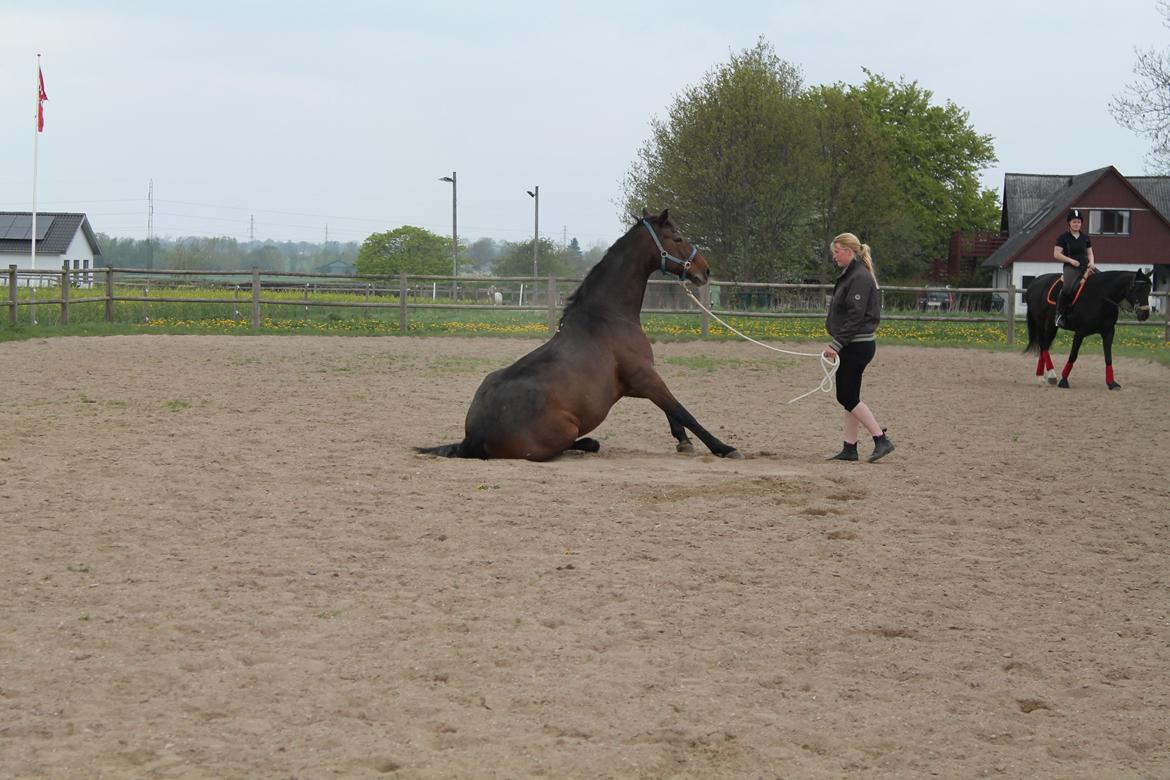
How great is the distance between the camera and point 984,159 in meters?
65.4

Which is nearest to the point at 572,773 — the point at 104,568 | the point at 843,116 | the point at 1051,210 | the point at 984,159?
the point at 104,568

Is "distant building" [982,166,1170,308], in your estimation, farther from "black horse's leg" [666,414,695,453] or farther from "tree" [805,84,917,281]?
"black horse's leg" [666,414,695,453]

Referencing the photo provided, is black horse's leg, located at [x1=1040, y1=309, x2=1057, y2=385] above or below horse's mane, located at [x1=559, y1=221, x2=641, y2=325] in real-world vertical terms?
below

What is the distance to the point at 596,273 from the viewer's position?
8883 millimetres

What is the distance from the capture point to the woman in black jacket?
8.53 metres

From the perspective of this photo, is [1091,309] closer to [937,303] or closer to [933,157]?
[937,303]

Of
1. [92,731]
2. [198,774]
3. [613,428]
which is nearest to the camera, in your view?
[198,774]

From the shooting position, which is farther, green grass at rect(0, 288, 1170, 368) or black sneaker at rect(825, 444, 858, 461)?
green grass at rect(0, 288, 1170, 368)

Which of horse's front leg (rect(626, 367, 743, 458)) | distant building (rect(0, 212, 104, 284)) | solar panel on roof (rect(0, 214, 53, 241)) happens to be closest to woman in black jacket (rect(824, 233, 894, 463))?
horse's front leg (rect(626, 367, 743, 458))

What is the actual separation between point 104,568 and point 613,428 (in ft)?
18.9

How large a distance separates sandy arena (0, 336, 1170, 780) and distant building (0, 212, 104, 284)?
2141 inches

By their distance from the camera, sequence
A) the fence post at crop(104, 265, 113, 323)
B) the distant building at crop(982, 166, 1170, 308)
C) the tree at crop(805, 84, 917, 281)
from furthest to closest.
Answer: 1. the distant building at crop(982, 166, 1170, 308)
2. the tree at crop(805, 84, 917, 281)
3. the fence post at crop(104, 265, 113, 323)

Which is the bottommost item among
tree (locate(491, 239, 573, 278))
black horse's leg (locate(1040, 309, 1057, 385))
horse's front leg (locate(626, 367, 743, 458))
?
horse's front leg (locate(626, 367, 743, 458))

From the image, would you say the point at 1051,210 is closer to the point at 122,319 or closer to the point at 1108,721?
the point at 122,319
